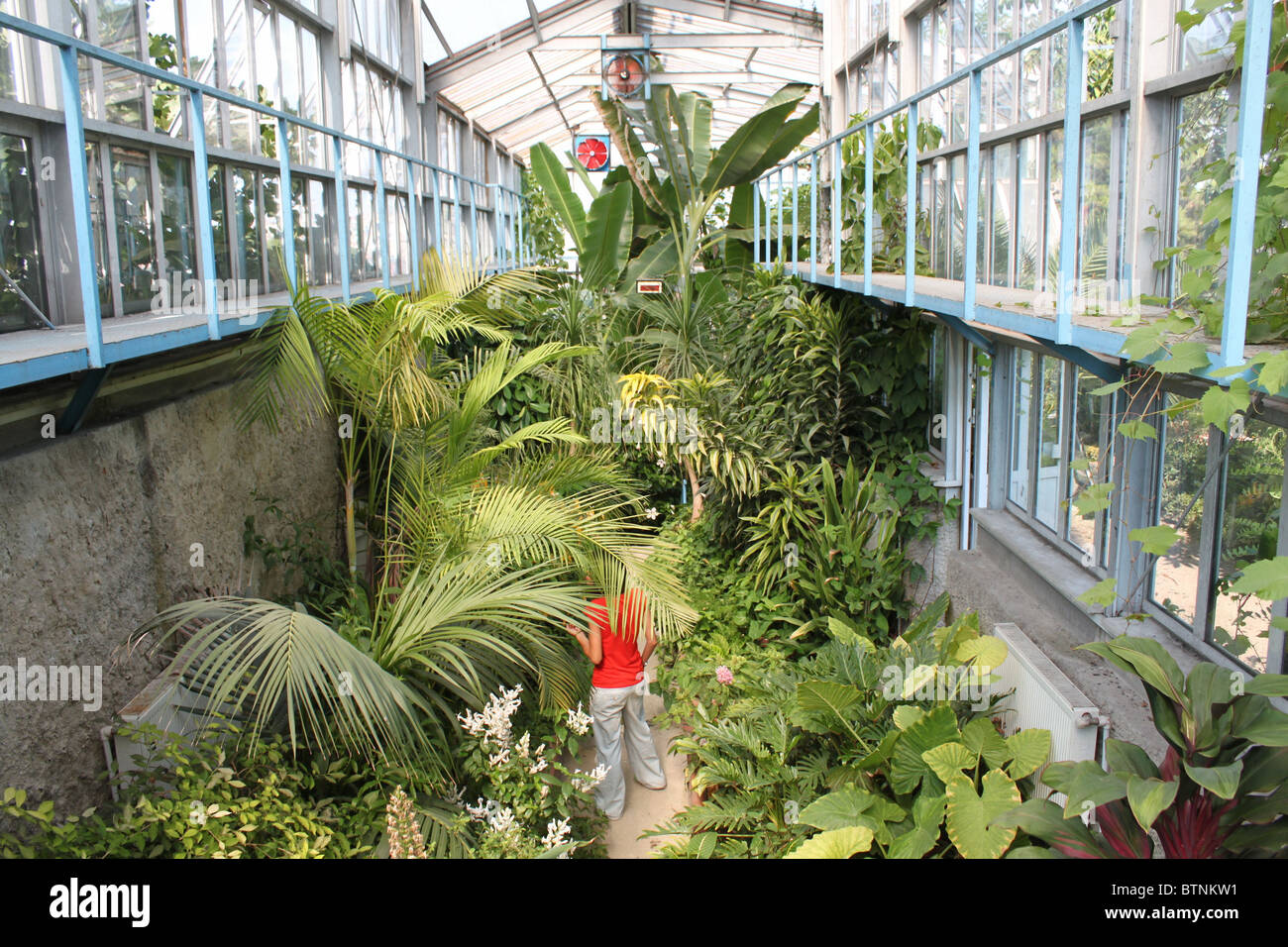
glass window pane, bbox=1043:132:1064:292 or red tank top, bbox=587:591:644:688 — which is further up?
glass window pane, bbox=1043:132:1064:292

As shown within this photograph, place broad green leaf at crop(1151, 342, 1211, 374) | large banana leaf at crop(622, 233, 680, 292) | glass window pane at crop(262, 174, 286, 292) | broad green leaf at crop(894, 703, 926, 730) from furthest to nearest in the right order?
large banana leaf at crop(622, 233, 680, 292) < glass window pane at crop(262, 174, 286, 292) < broad green leaf at crop(894, 703, 926, 730) < broad green leaf at crop(1151, 342, 1211, 374)

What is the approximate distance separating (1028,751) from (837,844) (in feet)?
2.61

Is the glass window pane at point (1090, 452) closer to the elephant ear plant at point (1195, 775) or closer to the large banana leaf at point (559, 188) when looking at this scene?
the elephant ear plant at point (1195, 775)

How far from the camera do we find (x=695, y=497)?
27.4ft

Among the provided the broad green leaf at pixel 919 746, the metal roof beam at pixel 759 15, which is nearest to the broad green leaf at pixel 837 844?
the broad green leaf at pixel 919 746

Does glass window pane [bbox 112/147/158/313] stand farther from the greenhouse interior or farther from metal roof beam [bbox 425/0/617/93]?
metal roof beam [bbox 425/0/617/93]

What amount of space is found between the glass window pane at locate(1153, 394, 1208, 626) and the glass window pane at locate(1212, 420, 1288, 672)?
0.16m

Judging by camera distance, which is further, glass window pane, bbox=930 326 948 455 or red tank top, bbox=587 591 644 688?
glass window pane, bbox=930 326 948 455

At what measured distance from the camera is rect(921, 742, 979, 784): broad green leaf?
11.6 ft

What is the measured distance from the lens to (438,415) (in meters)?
5.24

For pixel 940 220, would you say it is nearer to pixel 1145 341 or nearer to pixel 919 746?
pixel 919 746

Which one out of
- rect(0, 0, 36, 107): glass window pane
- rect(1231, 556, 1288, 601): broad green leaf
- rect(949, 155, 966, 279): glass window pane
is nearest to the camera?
rect(1231, 556, 1288, 601): broad green leaf

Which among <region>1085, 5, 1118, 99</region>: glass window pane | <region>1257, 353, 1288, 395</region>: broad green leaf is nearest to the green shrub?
<region>1257, 353, 1288, 395</region>: broad green leaf

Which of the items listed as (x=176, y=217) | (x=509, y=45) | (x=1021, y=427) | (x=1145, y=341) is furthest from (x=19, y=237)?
(x=509, y=45)
